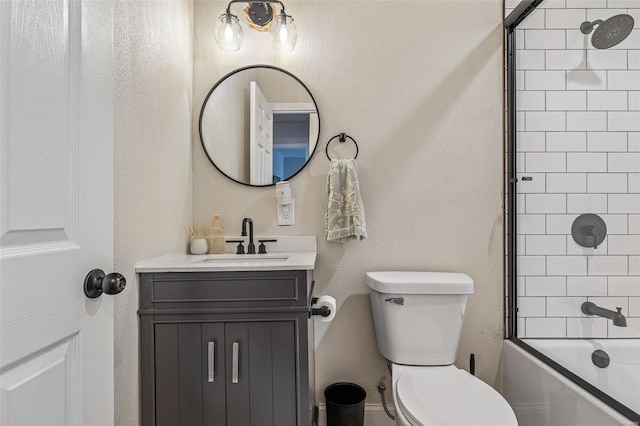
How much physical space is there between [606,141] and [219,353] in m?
1.65

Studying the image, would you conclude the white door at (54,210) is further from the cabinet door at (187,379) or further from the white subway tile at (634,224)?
the white subway tile at (634,224)

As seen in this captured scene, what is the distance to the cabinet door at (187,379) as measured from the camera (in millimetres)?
1094

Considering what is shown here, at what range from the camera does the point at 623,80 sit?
1260 millimetres

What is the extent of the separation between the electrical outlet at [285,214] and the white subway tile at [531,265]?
115 cm

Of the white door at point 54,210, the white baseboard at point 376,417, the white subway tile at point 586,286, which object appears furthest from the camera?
the white baseboard at point 376,417

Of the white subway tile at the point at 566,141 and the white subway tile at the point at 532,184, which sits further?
the white subway tile at the point at 532,184

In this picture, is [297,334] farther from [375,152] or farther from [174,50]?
[174,50]

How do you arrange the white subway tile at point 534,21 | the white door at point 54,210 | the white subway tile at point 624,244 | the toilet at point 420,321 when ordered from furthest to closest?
the white subway tile at point 534,21 → the toilet at point 420,321 → the white subway tile at point 624,244 → the white door at point 54,210

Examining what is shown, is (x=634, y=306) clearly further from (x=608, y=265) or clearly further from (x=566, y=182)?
(x=566, y=182)

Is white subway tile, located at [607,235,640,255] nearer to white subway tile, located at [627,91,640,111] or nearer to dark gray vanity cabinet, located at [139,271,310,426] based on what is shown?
white subway tile, located at [627,91,640,111]

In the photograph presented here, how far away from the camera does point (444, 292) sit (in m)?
1.46

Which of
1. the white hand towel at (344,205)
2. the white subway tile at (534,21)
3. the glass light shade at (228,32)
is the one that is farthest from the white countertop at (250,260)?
the white subway tile at (534,21)

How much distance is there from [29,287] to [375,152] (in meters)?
1.46

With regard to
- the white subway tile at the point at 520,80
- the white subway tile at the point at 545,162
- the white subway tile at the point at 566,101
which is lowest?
the white subway tile at the point at 545,162
